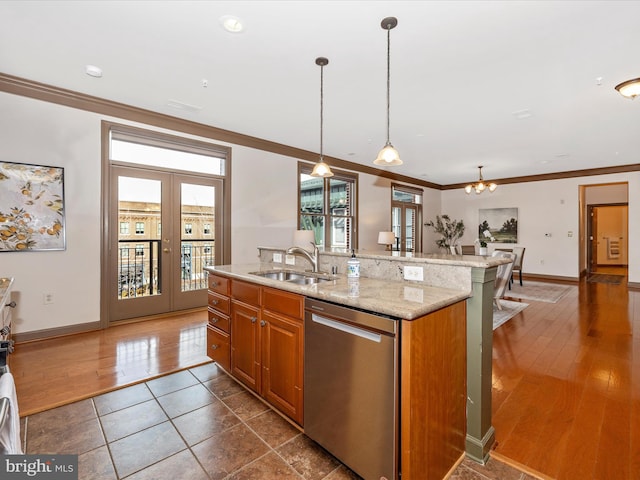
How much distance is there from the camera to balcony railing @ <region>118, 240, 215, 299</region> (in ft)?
13.5

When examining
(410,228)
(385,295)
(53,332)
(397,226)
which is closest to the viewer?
(385,295)

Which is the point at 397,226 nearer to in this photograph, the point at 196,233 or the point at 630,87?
the point at 196,233

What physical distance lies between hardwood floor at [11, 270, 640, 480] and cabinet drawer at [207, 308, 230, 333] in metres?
0.51

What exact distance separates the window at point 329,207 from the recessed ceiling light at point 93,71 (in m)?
3.35

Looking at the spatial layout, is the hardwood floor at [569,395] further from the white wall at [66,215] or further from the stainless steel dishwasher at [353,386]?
the white wall at [66,215]

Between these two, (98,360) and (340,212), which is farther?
(340,212)

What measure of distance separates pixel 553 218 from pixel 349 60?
7.81 metres

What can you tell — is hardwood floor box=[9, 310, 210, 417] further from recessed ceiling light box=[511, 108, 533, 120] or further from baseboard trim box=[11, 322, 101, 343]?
recessed ceiling light box=[511, 108, 533, 120]

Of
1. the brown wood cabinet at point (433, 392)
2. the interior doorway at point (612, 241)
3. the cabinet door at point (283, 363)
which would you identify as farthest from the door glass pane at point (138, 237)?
the interior doorway at point (612, 241)

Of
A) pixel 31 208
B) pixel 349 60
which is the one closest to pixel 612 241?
pixel 349 60

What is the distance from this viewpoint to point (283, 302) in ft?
6.38

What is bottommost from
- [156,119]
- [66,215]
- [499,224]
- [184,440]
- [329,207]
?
[184,440]

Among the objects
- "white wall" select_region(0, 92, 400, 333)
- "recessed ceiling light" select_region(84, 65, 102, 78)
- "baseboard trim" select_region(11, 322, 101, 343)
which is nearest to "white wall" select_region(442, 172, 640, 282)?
"white wall" select_region(0, 92, 400, 333)

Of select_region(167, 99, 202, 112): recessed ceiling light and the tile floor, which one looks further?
select_region(167, 99, 202, 112): recessed ceiling light
